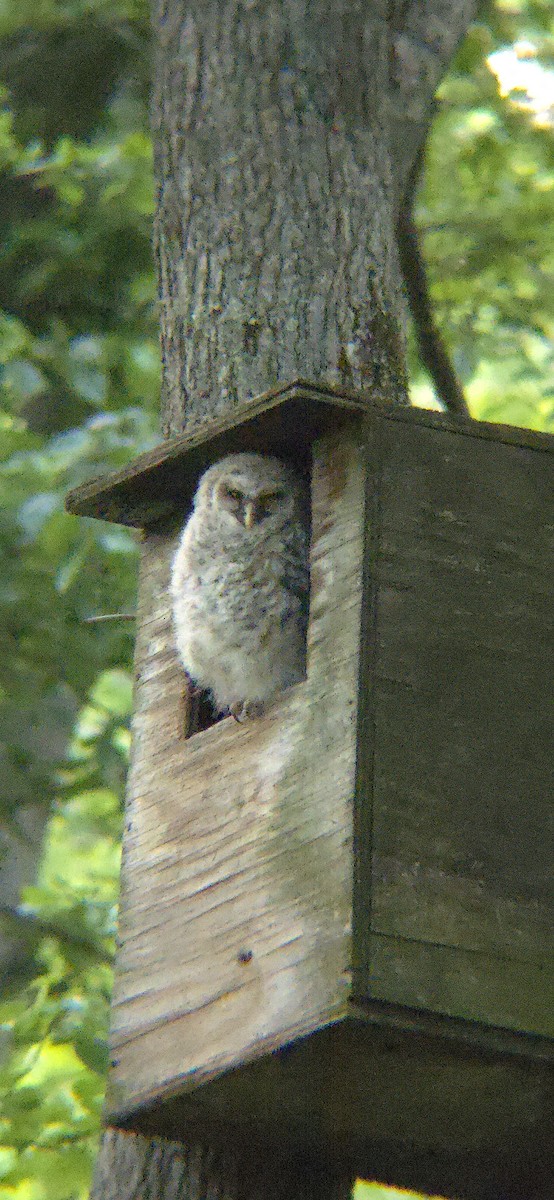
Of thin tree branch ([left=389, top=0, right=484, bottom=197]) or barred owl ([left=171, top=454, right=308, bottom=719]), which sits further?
thin tree branch ([left=389, top=0, right=484, bottom=197])

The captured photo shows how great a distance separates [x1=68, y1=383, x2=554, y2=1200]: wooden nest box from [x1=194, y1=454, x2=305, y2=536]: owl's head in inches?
4.1

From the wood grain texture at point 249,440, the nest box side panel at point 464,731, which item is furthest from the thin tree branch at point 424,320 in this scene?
the nest box side panel at point 464,731

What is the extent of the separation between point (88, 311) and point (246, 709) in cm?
400

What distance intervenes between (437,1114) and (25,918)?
9.66 ft

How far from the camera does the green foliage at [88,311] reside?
16.6ft

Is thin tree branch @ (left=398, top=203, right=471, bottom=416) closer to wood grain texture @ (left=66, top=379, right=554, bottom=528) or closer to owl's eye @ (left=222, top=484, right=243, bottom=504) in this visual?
wood grain texture @ (left=66, top=379, right=554, bottom=528)

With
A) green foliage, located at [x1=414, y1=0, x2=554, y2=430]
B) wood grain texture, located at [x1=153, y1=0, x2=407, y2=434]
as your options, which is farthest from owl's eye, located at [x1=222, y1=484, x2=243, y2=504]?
green foliage, located at [x1=414, y1=0, x2=554, y2=430]

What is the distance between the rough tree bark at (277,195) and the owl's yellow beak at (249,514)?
35 cm

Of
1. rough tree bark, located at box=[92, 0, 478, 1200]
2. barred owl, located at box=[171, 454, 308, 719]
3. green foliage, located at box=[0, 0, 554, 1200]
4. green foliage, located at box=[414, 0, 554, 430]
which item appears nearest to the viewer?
barred owl, located at box=[171, 454, 308, 719]

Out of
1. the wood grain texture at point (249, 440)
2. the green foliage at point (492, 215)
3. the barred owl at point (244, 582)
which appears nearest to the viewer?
the wood grain texture at point (249, 440)

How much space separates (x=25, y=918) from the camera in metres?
5.03

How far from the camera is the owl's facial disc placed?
8.82ft

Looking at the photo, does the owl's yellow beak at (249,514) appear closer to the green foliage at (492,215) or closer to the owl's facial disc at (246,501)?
the owl's facial disc at (246,501)

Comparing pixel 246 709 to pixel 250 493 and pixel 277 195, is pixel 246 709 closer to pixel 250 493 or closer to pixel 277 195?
pixel 250 493
